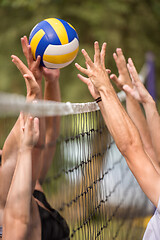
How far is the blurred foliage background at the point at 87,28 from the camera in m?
10.2

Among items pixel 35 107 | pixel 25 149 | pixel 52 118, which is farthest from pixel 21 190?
pixel 52 118

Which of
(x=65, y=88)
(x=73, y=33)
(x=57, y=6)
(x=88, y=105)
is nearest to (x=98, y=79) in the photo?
(x=88, y=105)

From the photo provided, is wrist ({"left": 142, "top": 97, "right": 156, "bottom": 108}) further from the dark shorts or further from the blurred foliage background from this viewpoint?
the blurred foliage background

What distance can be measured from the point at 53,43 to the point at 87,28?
327 inches

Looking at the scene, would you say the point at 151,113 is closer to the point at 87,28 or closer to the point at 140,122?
the point at 140,122

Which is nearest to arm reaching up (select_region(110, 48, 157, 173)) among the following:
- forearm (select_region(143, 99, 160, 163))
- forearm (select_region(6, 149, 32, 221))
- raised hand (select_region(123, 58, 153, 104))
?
raised hand (select_region(123, 58, 153, 104))

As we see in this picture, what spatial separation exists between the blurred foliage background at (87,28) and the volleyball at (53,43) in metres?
6.91

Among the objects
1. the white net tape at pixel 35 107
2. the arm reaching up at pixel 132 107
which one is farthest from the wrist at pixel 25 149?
the arm reaching up at pixel 132 107

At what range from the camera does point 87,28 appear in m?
10.9

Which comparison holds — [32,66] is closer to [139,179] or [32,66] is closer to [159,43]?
[139,179]

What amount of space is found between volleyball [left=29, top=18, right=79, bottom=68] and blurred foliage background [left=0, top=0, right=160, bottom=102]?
272 inches

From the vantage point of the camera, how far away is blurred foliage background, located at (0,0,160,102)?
10.2 meters

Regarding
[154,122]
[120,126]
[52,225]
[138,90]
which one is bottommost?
[52,225]

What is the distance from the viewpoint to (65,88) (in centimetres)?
1019
